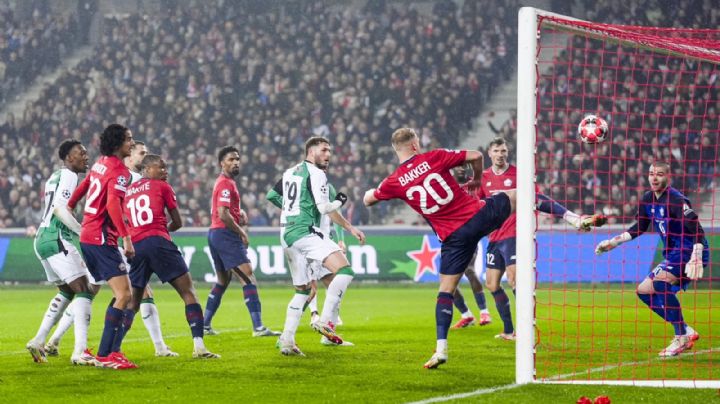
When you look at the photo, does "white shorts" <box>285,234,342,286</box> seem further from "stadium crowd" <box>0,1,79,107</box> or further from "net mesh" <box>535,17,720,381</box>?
"stadium crowd" <box>0,1,79,107</box>

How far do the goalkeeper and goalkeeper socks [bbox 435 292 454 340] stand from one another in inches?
79.3

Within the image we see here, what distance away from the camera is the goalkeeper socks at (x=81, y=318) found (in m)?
9.78

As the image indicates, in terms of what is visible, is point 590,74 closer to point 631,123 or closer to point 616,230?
point 631,123

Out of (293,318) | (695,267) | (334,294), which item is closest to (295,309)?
(293,318)

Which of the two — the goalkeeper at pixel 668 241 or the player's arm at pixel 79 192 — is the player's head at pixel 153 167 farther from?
the goalkeeper at pixel 668 241

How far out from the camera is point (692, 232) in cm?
1032

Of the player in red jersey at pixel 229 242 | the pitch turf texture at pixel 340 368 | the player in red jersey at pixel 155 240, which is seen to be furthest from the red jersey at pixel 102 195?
the player in red jersey at pixel 229 242

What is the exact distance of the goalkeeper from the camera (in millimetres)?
10305

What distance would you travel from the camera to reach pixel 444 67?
29.9m

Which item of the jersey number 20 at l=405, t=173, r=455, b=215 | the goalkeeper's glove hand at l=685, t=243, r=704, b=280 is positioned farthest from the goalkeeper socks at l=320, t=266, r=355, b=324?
the goalkeeper's glove hand at l=685, t=243, r=704, b=280

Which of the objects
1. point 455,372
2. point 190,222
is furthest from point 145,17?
point 455,372

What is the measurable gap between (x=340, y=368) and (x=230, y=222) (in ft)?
10.9

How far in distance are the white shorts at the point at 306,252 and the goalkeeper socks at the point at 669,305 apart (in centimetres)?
324

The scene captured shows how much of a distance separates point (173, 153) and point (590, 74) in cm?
1200
